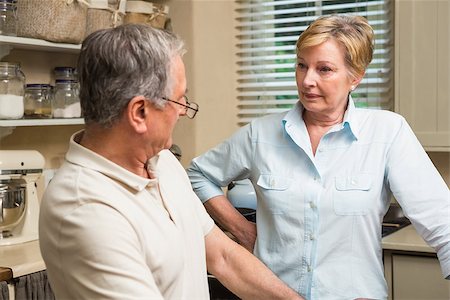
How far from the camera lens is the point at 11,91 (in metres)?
2.75

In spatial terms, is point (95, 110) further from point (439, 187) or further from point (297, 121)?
point (439, 187)

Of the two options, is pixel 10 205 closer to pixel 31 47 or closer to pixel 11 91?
pixel 11 91

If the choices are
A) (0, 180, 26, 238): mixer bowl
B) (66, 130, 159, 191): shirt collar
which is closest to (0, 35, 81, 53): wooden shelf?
(0, 180, 26, 238): mixer bowl

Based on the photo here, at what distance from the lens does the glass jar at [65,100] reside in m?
2.99

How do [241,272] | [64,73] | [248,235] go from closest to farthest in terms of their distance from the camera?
[241,272] < [248,235] < [64,73]

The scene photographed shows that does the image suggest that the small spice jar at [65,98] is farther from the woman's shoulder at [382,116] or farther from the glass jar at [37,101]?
the woman's shoulder at [382,116]

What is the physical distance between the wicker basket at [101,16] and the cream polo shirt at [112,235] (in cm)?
166

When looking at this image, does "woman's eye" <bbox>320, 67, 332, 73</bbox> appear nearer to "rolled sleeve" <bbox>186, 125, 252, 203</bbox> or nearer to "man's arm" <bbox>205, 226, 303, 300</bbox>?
"rolled sleeve" <bbox>186, 125, 252, 203</bbox>

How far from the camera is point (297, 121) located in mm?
2031

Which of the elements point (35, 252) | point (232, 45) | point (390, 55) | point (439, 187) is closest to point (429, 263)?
point (439, 187)

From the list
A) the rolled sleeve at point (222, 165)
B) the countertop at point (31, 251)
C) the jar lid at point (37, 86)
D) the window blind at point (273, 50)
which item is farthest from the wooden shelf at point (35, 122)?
the window blind at point (273, 50)

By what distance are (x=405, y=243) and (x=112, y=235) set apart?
1.66 meters

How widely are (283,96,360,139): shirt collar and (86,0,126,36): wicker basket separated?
4.01ft

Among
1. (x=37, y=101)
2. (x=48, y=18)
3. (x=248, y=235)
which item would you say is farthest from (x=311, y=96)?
(x=37, y=101)
